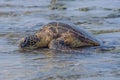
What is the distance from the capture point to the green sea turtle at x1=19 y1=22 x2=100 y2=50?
8.73m

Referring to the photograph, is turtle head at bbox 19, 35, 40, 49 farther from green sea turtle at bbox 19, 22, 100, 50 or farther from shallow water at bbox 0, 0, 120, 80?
shallow water at bbox 0, 0, 120, 80

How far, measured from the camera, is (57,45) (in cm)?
859

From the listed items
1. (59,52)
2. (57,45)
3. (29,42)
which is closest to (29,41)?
(29,42)

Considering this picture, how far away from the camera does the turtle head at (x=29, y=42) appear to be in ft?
28.4

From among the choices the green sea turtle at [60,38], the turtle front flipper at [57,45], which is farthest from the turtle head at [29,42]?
the turtle front flipper at [57,45]

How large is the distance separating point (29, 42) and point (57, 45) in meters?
0.54

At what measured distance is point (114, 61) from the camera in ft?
24.2

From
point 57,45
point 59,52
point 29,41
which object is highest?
point 29,41

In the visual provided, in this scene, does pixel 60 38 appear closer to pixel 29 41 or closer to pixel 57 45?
pixel 57 45

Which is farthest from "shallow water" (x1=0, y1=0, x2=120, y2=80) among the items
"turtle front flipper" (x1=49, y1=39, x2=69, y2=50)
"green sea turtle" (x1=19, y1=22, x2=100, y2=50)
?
"green sea turtle" (x1=19, y1=22, x2=100, y2=50)

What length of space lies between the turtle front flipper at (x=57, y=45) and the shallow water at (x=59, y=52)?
0.47 ft

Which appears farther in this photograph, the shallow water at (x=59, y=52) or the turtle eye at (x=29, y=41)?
the turtle eye at (x=29, y=41)

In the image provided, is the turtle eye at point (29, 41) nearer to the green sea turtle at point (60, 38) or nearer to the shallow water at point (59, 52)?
the green sea turtle at point (60, 38)

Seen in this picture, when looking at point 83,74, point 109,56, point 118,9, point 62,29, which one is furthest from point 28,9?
point 83,74
